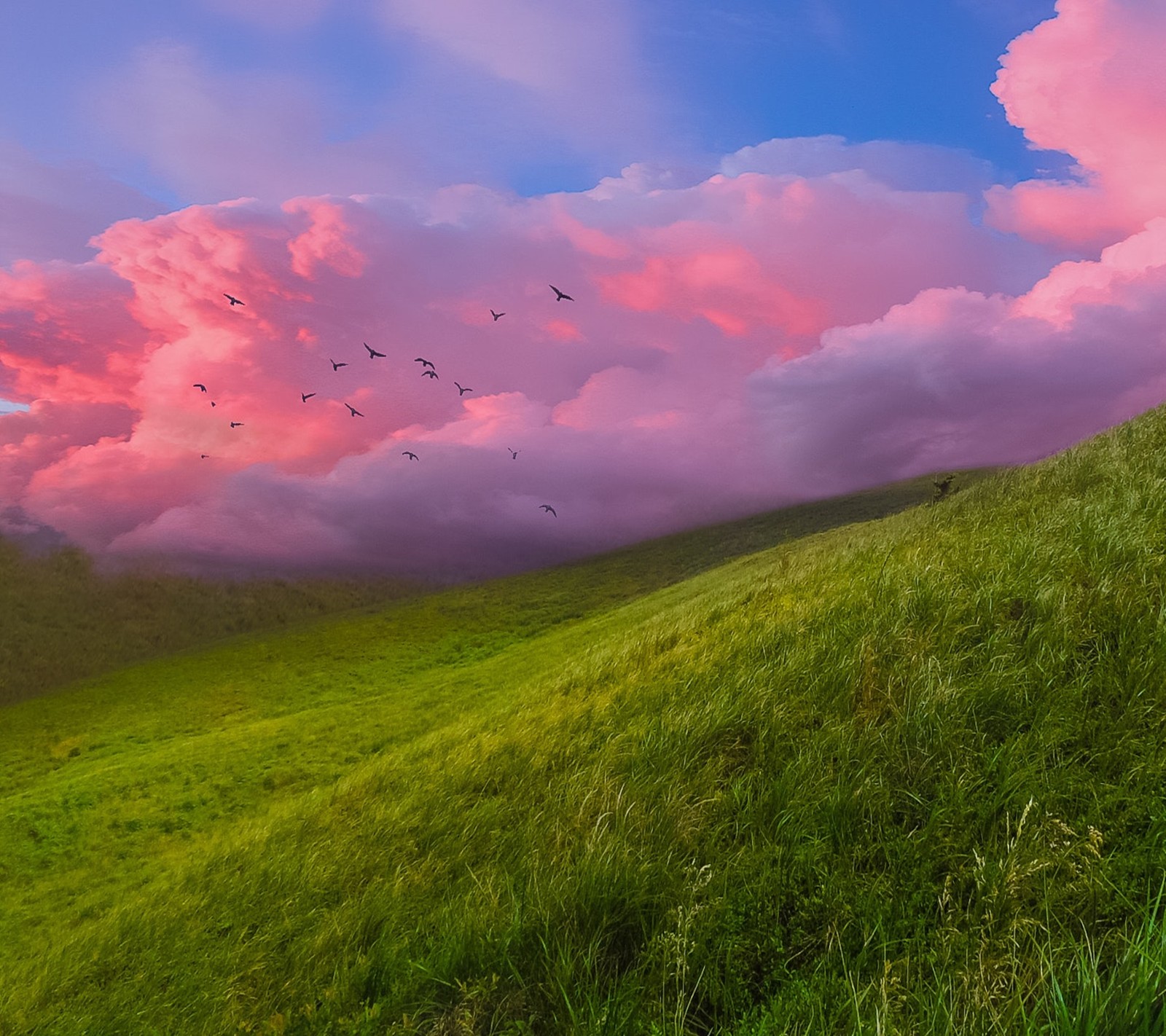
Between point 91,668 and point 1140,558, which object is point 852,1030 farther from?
point 91,668

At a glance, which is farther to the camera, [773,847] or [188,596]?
[188,596]

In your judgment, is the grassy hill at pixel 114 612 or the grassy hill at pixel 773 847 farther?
the grassy hill at pixel 114 612

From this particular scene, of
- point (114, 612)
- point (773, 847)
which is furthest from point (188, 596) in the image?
point (773, 847)

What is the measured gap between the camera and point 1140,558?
653cm

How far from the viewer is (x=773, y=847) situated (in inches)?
159

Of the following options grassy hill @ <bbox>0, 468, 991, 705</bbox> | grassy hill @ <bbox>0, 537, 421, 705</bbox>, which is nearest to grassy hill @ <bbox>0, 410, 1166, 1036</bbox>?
grassy hill @ <bbox>0, 468, 991, 705</bbox>

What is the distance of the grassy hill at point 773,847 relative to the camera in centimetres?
310

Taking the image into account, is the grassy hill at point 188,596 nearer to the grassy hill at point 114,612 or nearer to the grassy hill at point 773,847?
the grassy hill at point 114,612

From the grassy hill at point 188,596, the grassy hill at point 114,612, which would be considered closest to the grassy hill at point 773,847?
the grassy hill at point 188,596

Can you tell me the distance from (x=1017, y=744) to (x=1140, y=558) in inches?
145

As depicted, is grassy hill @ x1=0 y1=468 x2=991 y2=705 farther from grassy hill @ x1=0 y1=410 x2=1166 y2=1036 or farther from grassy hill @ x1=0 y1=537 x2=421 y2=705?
grassy hill @ x1=0 y1=410 x2=1166 y2=1036

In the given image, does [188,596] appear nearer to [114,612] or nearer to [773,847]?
[114,612]

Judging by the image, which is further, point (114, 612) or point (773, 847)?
point (114, 612)

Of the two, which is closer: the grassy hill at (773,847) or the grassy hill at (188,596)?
the grassy hill at (773,847)
